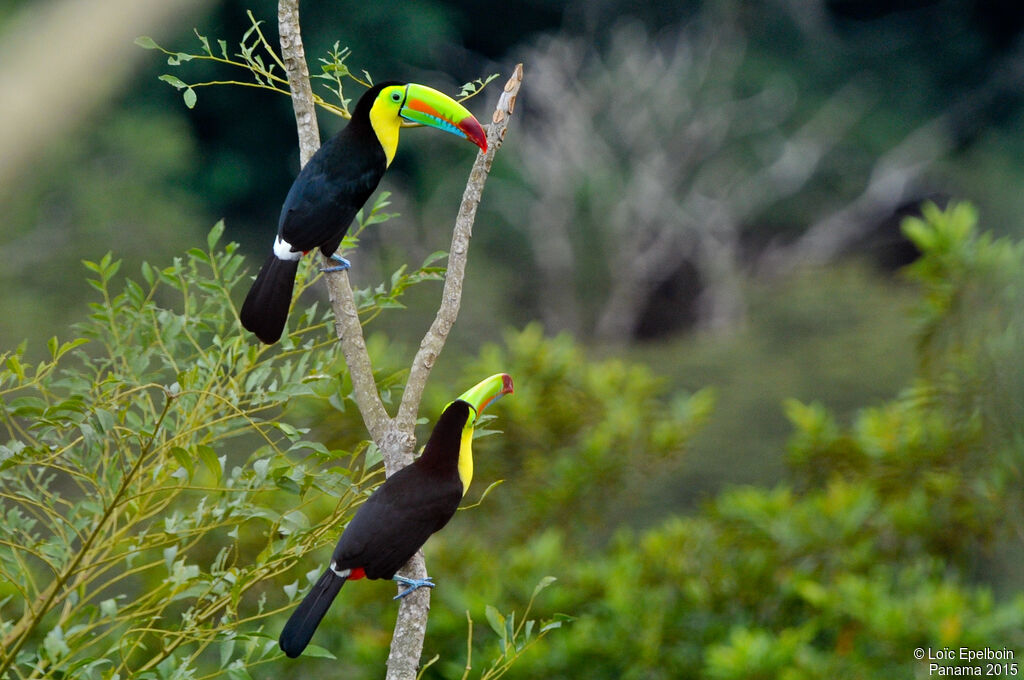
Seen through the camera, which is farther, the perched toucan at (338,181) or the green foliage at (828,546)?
the green foliage at (828,546)

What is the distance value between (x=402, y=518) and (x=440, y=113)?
1.03 feet

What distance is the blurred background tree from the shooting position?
7.11 feet

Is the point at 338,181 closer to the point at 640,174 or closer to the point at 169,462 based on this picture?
the point at 169,462

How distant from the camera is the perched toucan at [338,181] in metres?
0.79

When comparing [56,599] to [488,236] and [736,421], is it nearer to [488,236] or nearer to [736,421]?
[736,421]

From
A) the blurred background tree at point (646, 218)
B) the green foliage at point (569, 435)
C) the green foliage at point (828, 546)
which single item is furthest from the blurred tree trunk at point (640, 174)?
the green foliage at point (828, 546)

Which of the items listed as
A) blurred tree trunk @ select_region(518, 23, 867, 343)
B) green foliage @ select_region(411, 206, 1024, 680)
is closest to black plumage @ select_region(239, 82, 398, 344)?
green foliage @ select_region(411, 206, 1024, 680)

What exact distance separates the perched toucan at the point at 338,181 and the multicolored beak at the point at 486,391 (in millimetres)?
154

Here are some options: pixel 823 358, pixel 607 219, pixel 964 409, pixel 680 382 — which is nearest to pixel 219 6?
pixel 607 219

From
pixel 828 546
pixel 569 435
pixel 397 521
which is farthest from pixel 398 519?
pixel 569 435

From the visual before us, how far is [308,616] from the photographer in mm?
751

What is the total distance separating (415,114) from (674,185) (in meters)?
4.71
